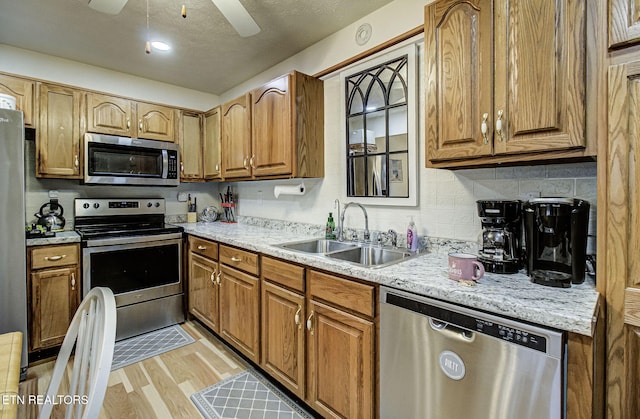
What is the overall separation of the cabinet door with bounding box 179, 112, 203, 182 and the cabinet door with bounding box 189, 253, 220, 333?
3.15ft

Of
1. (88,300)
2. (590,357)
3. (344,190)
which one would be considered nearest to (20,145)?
(88,300)

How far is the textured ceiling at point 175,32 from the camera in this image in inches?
78.1

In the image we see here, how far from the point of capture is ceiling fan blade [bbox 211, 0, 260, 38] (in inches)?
56.2

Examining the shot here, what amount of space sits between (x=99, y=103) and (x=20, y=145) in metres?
0.92

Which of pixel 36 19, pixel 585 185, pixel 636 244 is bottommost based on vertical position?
pixel 636 244

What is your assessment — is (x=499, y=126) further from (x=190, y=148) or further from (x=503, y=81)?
(x=190, y=148)

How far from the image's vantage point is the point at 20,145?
6.61 feet

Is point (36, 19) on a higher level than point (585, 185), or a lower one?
higher

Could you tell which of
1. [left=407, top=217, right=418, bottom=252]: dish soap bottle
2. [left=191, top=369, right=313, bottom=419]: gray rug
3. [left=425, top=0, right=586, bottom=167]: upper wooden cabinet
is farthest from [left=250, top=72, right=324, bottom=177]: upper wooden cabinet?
[left=191, top=369, right=313, bottom=419]: gray rug

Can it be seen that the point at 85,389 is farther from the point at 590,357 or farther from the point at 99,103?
the point at 99,103

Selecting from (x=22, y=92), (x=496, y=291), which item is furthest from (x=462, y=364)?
(x=22, y=92)

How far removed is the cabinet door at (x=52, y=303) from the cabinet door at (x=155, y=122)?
141 centimetres

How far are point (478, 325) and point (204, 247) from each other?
223cm

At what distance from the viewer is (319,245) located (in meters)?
2.31
